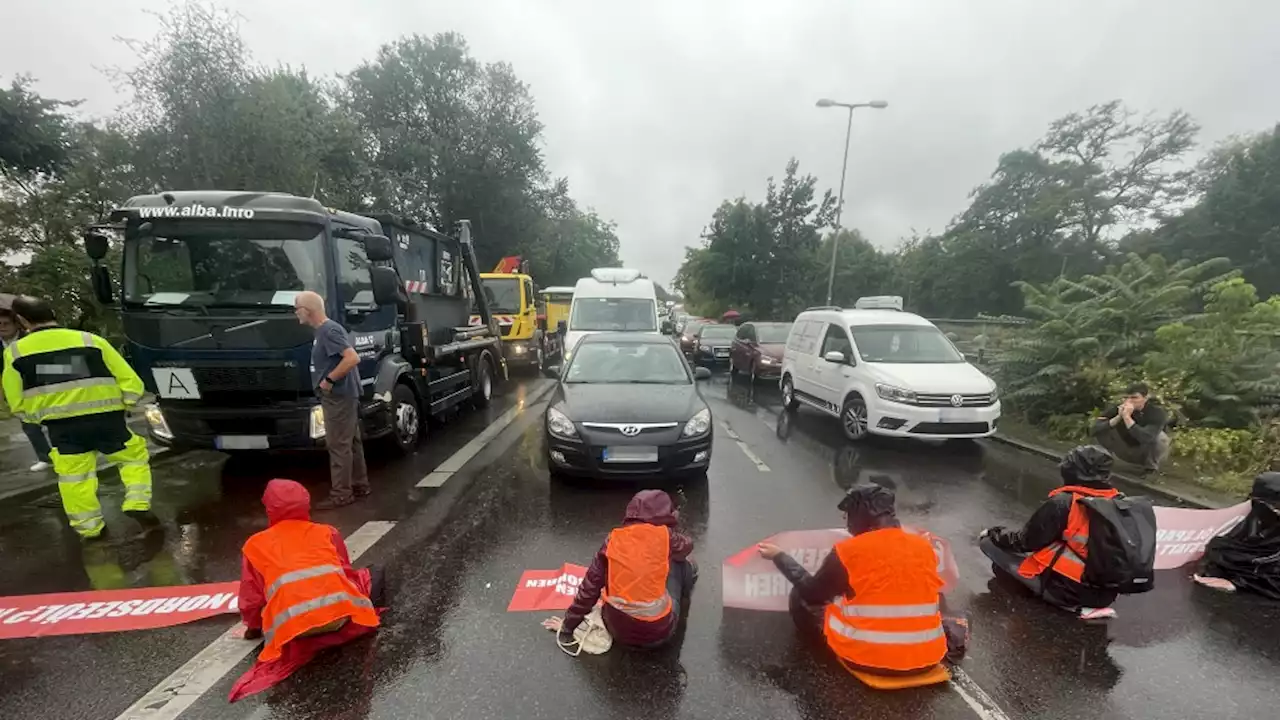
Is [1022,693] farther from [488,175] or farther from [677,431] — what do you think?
[488,175]

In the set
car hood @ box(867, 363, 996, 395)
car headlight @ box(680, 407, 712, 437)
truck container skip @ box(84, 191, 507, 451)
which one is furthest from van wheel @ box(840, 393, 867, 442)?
truck container skip @ box(84, 191, 507, 451)

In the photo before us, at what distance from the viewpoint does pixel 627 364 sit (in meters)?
6.98

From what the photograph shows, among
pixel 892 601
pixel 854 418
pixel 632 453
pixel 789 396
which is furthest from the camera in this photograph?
pixel 789 396

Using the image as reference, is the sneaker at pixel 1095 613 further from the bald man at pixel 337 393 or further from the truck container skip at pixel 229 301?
the truck container skip at pixel 229 301

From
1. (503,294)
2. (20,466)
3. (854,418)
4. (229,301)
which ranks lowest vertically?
(20,466)

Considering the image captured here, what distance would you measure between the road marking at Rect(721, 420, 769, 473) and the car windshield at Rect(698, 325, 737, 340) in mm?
10333

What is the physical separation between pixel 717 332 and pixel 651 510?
57.6 feet

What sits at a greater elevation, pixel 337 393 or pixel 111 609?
pixel 337 393

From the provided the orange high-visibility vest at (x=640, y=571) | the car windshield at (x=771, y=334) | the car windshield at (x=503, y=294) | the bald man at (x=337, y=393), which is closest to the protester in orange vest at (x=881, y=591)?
the orange high-visibility vest at (x=640, y=571)

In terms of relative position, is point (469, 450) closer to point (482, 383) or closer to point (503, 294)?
point (482, 383)

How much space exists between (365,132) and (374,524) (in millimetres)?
25884

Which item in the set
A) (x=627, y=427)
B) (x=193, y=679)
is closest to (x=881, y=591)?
(x=627, y=427)

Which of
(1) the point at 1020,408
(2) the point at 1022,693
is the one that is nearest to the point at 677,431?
(2) the point at 1022,693

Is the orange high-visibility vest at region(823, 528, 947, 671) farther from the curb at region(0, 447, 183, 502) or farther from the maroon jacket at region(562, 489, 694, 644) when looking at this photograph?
the curb at region(0, 447, 183, 502)
